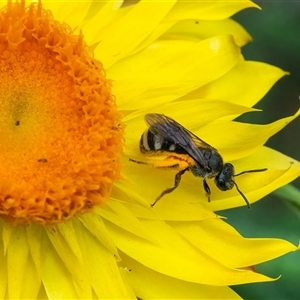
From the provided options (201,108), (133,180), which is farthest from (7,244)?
(201,108)

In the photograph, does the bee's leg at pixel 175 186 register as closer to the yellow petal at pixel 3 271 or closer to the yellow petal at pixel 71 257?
the yellow petal at pixel 71 257

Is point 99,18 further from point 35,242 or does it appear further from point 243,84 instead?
point 35,242

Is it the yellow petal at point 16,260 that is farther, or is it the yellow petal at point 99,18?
the yellow petal at point 99,18

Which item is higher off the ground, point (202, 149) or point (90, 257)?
point (202, 149)

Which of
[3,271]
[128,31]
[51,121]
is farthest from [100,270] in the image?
[128,31]

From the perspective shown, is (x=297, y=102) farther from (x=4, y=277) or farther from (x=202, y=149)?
(x=4, y=277)

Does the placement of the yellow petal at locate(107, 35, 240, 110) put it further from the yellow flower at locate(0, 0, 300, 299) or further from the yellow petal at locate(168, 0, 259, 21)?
the yellow petal at locate(168, 0, 259, 21)

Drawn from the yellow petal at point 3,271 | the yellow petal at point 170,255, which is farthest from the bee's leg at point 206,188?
the yellow petal at point 3,271
